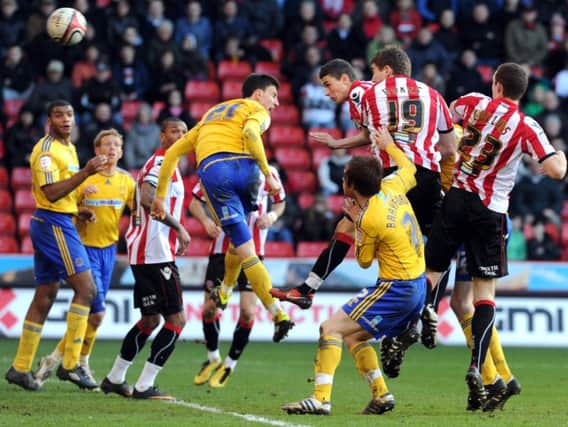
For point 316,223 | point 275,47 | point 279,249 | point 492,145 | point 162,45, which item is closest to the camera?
point 492,145

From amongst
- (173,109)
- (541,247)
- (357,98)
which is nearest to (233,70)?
(173,109)

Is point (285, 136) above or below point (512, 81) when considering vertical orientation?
below

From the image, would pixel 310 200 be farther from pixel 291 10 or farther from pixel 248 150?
pixel 248 150

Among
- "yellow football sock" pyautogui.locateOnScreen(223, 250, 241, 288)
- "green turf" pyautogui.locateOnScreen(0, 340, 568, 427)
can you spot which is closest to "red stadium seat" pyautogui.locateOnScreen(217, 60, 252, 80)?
"green turf" pyautogui.locateOnScreen(0, 340, 568, 427)

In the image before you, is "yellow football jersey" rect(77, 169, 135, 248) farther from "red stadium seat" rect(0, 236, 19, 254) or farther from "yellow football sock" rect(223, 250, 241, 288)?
"red stadium seat" rect(0, 236, 19, 254)

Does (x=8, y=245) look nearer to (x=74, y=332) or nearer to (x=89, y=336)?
(x=89, y=336)

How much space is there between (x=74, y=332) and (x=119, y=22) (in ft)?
36.7

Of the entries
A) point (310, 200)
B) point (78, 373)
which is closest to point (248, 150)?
point (78, 373)

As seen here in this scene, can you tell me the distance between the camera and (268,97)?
10664 millimetres

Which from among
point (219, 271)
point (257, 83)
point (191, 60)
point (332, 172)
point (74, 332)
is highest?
point (257, 83)

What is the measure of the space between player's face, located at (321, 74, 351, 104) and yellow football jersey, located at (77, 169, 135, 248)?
2937 millimetres

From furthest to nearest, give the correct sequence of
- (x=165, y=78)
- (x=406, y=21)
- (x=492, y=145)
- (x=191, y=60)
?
(x=406, y=21) < (x=191, y=60) < (x=165, y=78) < (x=492, y=145)

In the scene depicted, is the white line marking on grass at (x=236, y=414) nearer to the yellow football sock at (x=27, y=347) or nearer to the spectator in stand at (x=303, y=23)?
the yellow football sock at (x=27, y=347)

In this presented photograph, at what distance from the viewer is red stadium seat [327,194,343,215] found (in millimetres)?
19859
